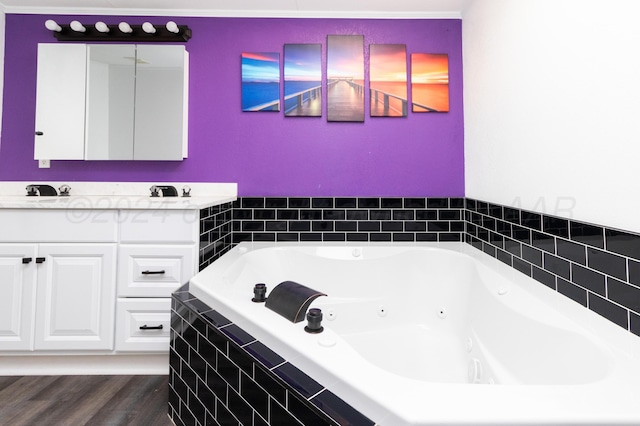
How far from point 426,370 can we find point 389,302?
17.9 inches

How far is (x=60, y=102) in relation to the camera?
7.50 feet

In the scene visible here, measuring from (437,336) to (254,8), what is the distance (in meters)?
2.46

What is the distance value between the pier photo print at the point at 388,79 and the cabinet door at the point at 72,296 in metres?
1.91

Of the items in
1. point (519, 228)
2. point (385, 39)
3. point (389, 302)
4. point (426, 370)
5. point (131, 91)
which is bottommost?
point (426, 370)

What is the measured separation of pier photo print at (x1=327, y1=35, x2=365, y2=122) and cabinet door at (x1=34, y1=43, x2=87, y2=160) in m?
1.71

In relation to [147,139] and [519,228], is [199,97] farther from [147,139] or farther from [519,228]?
[519,228]

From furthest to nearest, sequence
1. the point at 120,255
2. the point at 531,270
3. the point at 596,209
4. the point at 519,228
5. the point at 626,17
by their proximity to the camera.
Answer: the point at 120,255, the point at 519,228, the point at 531,270, the point at 596,209, the point at 626,17

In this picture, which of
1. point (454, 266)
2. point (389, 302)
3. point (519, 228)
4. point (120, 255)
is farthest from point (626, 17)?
point (120, 255)

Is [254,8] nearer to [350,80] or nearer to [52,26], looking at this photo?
[350,80]

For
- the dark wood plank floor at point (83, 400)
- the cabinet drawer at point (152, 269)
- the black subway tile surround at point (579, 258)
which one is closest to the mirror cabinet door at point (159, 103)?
the cabinet drawer at point (152, 269)

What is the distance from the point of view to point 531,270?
5.02 feet

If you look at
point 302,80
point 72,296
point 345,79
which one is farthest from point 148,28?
point 72,296

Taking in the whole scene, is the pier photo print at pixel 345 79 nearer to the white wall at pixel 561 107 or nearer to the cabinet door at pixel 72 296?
the white wall at pixel 561 107

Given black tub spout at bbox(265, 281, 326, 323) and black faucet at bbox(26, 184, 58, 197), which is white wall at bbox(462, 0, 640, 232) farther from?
black faucet at bbox(26, 184, 58, 197)
